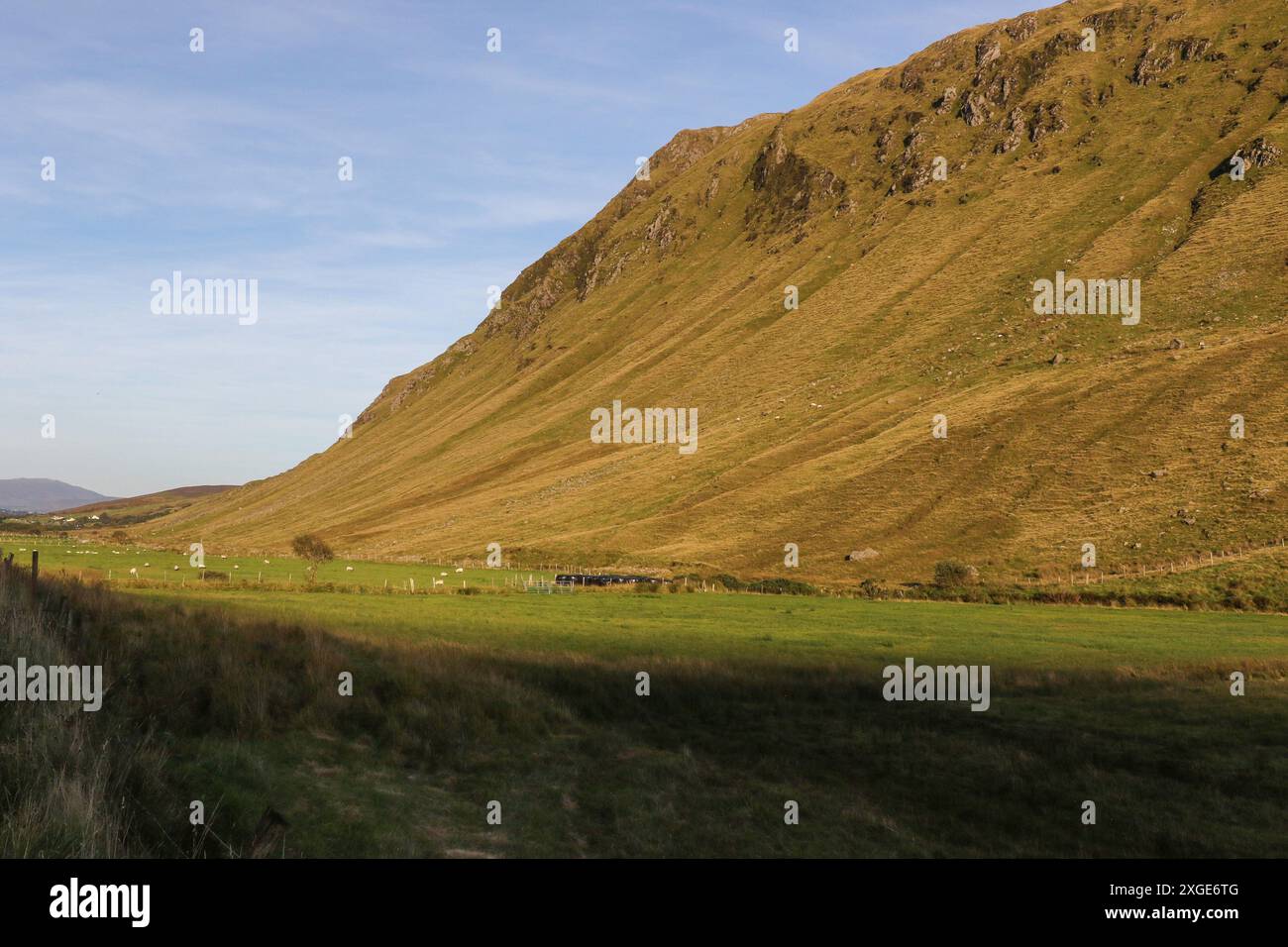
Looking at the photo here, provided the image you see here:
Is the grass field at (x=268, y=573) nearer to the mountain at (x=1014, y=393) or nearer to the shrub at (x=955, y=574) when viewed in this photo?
the mountain at (x=1014, y=393)

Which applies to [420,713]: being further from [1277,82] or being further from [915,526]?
[1277,82]

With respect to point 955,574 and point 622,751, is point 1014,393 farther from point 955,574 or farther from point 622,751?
point 622,751

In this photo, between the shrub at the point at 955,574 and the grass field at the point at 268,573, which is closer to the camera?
the grass field at the point at 268,573

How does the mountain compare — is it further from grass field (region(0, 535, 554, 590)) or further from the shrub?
grass field (region(0, 535, 554, 590))

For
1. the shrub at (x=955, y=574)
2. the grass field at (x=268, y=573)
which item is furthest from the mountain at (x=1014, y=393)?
the grass field at (x=268, y=573)

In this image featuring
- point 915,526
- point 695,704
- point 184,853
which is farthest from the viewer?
point 915,526

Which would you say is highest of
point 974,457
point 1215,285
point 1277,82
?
point 1277,82

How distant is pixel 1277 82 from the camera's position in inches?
6442

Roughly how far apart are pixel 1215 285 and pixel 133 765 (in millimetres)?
146246

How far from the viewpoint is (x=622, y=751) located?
71.1ft

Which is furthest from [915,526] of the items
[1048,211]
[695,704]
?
[1048,211]

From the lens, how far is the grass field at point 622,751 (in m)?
15.1
